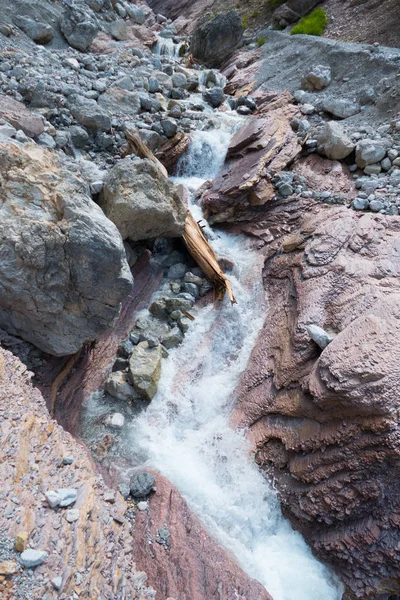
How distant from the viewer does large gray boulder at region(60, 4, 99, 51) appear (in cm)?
1302

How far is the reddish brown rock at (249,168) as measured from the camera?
29.3ft

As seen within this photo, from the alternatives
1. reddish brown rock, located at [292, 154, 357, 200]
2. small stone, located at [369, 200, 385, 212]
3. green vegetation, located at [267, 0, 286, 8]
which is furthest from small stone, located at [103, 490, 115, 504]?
green vegetation, located at [267, 0, 286, 8]

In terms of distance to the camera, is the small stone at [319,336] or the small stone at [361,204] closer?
the small stone at [319,336]

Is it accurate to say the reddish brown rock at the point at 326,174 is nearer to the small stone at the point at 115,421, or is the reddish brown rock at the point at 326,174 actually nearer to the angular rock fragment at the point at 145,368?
the angular rock fragment at the point at 145,368

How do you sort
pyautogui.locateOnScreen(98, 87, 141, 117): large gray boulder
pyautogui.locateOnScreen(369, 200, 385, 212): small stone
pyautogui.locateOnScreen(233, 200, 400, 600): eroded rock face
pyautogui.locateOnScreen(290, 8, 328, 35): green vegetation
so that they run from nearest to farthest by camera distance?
pyautogui.locateOnScreen(233, 200, 400, 600): eroded rock face → pyautogui.locateOnScreen(369, 200, 385, 212): small stone → pyautogui.locateOnScreen(98, 87, 141, 117): large gray boulder → pyautogui.locateOnScreen(290, 8, 328, 35): green vegetation

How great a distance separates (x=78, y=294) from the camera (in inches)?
214

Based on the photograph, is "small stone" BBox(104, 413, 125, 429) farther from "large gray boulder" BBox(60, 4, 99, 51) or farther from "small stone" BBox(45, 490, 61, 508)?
"large gray boulder" BBox(60, 4, 99, 51)

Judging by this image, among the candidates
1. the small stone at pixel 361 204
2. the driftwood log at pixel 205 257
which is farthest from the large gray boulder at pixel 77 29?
the small stone at pixel 361 204

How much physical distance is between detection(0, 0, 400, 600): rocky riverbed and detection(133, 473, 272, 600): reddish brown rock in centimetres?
2

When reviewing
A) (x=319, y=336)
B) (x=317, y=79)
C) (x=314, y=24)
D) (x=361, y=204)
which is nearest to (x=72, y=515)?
(x=319, y=336)

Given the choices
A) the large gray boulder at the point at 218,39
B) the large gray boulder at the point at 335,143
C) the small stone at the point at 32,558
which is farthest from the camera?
the large gray boulder at the point at 218,39

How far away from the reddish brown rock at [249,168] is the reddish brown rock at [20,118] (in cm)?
407

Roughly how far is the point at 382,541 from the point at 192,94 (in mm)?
14325

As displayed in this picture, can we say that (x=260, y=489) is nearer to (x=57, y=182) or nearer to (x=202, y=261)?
(x=202, y=261)
